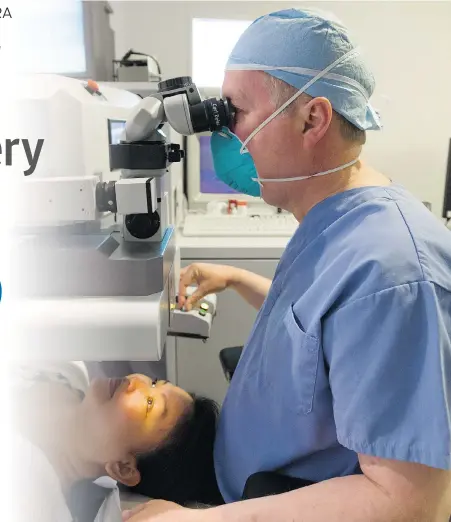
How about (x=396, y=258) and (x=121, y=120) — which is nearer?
(x=396, y=258)

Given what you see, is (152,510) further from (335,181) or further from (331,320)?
(335,181)

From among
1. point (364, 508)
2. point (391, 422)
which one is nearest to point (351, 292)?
point (391, 422)

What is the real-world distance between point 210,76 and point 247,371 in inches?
71.6

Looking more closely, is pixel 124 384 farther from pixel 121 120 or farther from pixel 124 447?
pixel 121 120

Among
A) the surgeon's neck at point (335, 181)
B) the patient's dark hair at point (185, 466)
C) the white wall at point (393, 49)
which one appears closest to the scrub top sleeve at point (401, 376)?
the surgeon's neck at point (335, 181)

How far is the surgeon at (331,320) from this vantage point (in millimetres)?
656

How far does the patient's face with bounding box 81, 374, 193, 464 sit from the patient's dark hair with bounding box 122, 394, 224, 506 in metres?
0.03

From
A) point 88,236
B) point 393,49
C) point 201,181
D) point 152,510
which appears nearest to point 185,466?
point 152,510

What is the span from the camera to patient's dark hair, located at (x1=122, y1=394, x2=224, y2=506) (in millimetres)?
1110

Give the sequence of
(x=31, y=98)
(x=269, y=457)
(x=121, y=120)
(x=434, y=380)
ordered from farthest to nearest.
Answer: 1. (x=121, y=120)
2. (x=269, y=457)
3. (x=31, y=98)
4. (x=434, y=380)

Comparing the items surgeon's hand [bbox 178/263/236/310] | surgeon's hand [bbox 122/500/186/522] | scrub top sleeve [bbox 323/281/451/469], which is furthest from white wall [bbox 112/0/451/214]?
surgeon's hand [bbox 122/500/186/522]

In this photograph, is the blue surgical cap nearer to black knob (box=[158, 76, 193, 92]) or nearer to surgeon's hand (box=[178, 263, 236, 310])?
black knob (box=[158, 76, 193, 92])

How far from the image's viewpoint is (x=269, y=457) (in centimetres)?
87

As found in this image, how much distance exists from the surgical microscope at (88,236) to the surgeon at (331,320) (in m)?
0.14
